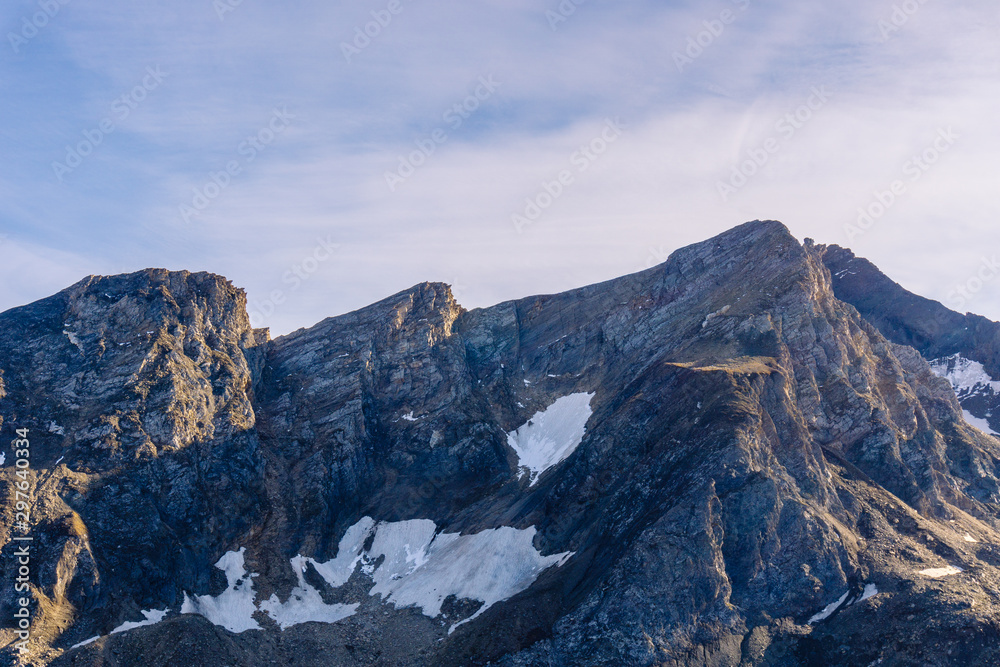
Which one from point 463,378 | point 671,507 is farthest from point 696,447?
point 463,378

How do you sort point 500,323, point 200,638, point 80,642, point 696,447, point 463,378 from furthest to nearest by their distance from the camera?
point 500,323 < point 463,378 < point 696,447 < point 200,638 < point 80,642

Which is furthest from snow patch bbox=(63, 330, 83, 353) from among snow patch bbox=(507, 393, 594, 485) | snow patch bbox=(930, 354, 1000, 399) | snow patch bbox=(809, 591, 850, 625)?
snow patch bbox=(930, 354, 1000, 399)

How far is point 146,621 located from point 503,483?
5073 cm

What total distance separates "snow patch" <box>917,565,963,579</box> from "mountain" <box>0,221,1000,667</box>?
118cm

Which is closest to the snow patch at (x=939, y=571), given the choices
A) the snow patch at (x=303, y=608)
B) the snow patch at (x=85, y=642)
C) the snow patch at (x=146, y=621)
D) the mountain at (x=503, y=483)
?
the mountain at (x=503, y=483)

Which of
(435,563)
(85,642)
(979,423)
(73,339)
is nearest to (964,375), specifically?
(979,423)

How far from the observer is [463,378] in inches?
5162

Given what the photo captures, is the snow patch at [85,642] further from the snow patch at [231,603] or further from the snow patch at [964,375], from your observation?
the snow patch at [964,375]

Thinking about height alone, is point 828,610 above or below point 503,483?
below

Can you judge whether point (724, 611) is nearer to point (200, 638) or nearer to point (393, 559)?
point (393, 559)

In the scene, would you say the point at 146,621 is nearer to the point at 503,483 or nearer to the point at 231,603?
the point at 231,603

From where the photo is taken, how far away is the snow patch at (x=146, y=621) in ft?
261

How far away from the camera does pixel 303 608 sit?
92250mm

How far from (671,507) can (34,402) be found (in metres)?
77.6
